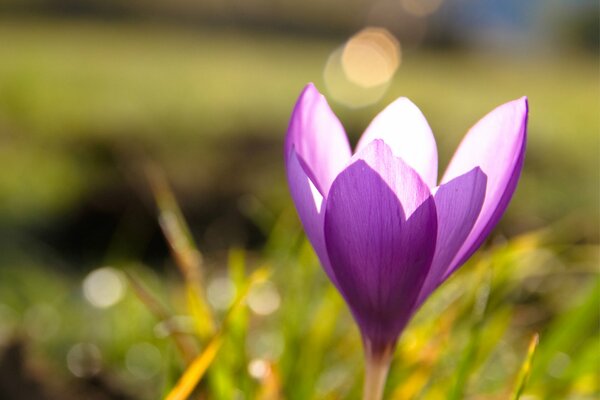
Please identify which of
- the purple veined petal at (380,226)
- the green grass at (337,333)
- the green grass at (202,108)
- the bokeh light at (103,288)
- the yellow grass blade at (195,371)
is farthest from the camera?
the green grass at (202,108)

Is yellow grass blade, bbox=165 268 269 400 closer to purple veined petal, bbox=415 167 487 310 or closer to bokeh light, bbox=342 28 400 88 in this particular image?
purple veined petal, bbox=415 167 487 310

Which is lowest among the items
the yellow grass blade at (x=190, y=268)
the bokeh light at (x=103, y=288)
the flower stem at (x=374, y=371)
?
the flower stem at (x=374, y=371)

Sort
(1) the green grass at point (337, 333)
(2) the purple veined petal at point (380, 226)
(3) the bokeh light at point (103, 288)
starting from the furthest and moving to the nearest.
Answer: (3) the bokeh light at point (103, 288), (1) the green grass at point (337, 333), (2) the purple veined petal at point (380, 226)

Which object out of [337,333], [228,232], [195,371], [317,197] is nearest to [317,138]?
[317,197]

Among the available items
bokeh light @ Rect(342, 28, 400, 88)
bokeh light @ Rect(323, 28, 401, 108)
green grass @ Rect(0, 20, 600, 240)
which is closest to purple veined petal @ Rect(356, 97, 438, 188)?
green grass @ Rect(0, 20, 600, 240)

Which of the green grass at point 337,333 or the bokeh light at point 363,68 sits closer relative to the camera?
the green grass at point 337,333

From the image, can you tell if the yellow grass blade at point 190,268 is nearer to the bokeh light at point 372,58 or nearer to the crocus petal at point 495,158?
the crocus petal at point 495,158

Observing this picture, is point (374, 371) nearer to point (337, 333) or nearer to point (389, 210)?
point (389, 210)

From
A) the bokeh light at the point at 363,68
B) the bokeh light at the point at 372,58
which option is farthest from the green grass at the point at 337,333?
the bokeh light at the point at 372,58
